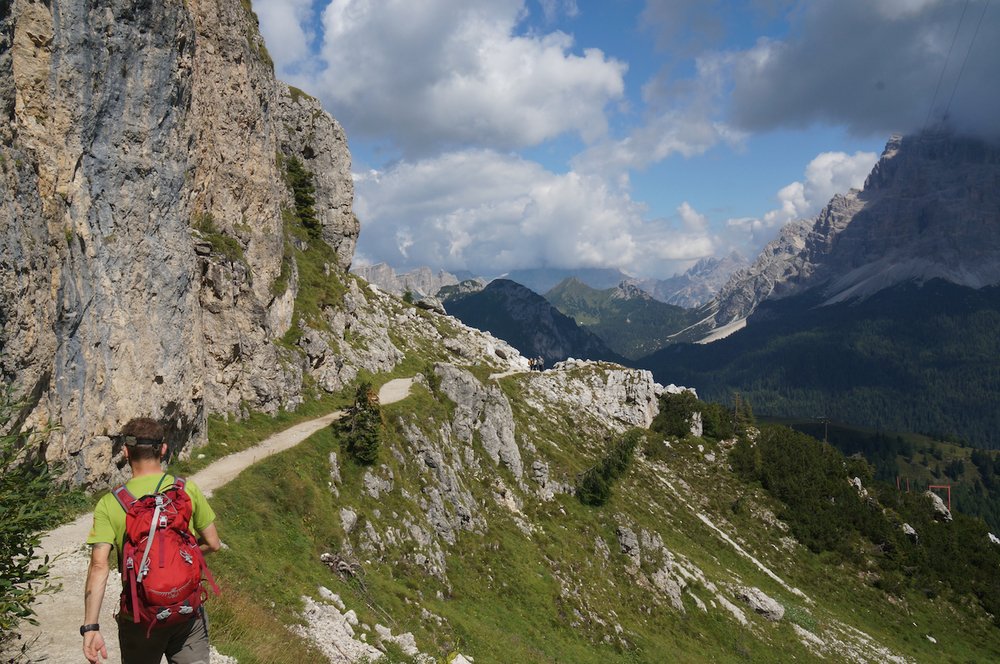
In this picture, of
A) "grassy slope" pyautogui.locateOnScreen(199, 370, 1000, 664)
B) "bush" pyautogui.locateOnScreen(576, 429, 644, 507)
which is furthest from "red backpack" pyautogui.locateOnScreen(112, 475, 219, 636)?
"bush" pyautogui.locateOnScreen(576, 429, 644, 507)

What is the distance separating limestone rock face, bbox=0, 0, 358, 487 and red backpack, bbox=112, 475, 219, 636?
636 inches

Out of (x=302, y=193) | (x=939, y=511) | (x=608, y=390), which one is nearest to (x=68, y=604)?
(x=302, y=193)

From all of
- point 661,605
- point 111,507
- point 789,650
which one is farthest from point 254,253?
point 789,650

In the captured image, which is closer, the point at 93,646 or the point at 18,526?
the point at 93,646

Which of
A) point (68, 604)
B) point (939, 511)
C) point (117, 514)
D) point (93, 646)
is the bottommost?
point (939, 511)

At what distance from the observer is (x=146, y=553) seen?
6984 mm

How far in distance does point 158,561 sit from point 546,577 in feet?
137

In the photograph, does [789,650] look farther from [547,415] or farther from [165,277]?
[165,277]

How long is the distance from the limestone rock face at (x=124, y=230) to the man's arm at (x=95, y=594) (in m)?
16.0

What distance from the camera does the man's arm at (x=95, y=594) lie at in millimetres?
6686

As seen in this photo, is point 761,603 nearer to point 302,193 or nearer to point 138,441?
point 138,441

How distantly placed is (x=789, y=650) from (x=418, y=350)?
6099 cm

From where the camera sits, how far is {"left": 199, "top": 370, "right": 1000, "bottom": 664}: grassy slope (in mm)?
24797

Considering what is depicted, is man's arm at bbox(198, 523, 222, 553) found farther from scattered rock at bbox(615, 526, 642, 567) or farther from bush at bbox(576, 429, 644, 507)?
bush at bbox(576, 429, 644, 507)
